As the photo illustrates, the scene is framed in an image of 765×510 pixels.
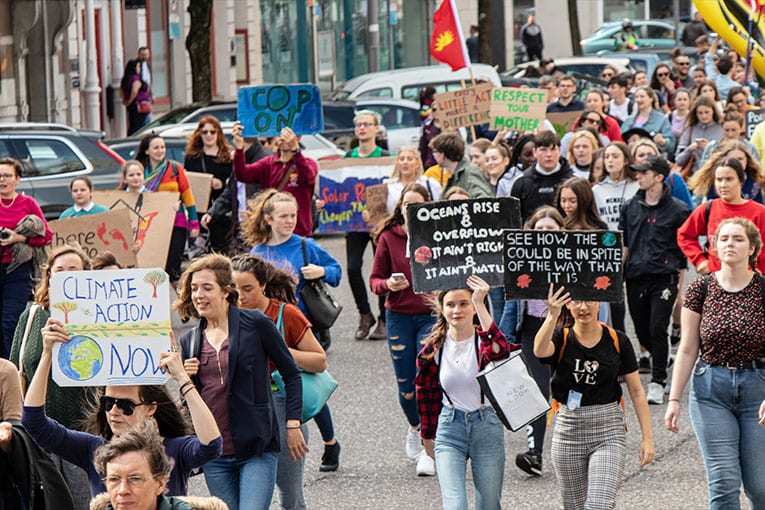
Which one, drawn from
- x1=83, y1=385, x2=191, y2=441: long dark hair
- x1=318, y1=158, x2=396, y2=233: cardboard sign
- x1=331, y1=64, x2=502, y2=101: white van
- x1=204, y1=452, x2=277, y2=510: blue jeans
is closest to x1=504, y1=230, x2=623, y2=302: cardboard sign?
x1=204, y1=452, x2=277, y2=510: blue jeans

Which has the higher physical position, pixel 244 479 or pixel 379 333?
pixel 244 479

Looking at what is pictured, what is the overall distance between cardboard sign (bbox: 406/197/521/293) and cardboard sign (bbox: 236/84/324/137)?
4.90m

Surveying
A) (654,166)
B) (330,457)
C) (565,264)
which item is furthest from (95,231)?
(565,264)

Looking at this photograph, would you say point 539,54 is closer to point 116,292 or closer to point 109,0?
point 109,0

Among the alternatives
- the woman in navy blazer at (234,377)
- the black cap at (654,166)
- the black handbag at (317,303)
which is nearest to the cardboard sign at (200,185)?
the black cap at (654,166)

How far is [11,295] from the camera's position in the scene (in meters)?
11.0

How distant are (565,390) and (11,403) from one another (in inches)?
95.5

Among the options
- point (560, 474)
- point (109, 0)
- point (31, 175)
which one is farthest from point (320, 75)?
point (560, 474)

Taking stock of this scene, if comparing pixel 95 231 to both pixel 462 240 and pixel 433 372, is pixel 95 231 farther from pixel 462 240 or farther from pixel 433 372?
pixel 433 372

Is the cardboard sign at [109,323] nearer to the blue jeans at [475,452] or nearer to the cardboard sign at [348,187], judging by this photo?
the blue jeans at [475,452]

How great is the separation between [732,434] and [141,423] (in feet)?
8.93

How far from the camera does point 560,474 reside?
716cm

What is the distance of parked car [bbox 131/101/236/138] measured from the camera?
71.1 ft

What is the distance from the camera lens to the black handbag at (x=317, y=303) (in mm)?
9195
